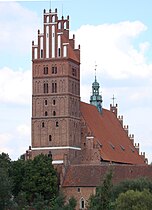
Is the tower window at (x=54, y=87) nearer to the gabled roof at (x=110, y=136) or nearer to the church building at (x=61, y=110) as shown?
the church building at (x=61, y=110)

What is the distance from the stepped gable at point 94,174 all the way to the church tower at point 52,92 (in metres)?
4.41

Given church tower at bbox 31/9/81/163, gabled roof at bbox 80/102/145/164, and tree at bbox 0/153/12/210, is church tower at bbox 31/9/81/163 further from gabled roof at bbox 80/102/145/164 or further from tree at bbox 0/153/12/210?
tree at bbox 0/153/12/210

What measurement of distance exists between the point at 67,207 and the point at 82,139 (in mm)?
24884

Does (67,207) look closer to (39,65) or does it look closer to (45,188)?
(45,188)

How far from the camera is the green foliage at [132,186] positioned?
9194 cm

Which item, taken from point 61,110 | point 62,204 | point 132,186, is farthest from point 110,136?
point 132,186

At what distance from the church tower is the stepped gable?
4411mm

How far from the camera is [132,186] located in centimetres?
9288

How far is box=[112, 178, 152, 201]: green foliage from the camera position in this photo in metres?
91.9

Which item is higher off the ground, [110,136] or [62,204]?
[110,136]

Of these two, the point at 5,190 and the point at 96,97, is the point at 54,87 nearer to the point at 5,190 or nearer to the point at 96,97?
the point at 96,97

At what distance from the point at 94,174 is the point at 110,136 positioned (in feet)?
61.0

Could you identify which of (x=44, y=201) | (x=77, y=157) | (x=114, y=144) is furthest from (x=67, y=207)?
(x=114, y=144)

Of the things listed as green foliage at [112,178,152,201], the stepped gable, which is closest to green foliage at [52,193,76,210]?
green foliage at [112,178,152,201]
